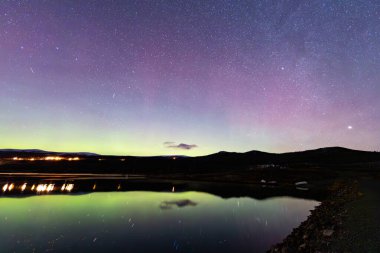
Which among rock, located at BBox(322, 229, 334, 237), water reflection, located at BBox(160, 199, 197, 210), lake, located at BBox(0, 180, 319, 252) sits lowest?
lake, located at BBox(0, 180, 319, 252)

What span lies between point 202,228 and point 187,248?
19.6 feet

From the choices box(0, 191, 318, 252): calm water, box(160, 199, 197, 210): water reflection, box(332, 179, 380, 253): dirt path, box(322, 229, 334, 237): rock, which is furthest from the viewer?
box(160, 199, 197, 210): water reflection

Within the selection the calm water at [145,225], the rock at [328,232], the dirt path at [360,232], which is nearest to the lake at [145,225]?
the calm water at [145,225]

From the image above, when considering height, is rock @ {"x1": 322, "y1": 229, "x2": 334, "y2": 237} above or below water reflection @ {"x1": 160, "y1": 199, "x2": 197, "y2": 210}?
above

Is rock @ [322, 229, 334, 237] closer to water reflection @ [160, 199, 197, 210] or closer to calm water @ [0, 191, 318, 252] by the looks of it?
calm water @ [0, 191, 318, 252]

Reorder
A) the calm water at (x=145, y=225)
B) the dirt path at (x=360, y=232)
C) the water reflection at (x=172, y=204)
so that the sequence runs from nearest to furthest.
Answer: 1. the dirt path at (x=360, y=232)
2. the calm water at (x=145, y=225)
3. the water reflection at (x=172, y=204)

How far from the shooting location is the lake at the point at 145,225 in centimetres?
1911

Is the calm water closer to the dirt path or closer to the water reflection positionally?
the water reflection

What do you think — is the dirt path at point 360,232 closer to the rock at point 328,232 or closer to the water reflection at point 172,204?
the rock at point 328,232

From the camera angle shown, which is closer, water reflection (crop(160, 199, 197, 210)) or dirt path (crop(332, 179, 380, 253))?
dirt path (crop(332, 179, 380, 253))

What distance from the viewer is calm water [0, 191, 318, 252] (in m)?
19.1

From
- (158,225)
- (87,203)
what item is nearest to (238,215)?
(158,225)

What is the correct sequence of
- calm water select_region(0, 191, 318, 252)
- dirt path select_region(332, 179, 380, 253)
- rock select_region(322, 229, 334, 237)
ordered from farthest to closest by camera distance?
calm water select_region(0, 191, 318, 252) < rock select_region(322, 229, 334, 237) < dirt path select_region(332, 179, 380, 253)

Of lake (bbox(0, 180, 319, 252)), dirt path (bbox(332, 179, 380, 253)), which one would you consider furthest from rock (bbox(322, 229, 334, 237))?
lake (bbox(0, 180, 319, 252))
